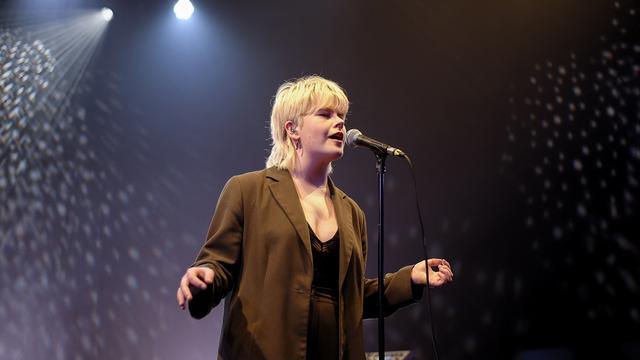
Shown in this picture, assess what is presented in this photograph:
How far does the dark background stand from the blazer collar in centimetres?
151

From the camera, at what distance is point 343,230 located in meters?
2.14

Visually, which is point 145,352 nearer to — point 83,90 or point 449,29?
point 83,90

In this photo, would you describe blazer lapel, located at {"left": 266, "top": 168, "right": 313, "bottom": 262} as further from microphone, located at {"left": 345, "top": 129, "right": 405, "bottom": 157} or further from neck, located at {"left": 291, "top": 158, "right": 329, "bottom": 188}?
microphone, located at {"left": 345, "top": 129, "right": 405, "bottom": 157}

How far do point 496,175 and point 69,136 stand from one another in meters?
3.04

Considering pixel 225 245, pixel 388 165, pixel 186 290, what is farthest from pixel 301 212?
pixel 388 165

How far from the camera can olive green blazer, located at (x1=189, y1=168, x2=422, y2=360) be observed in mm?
1891

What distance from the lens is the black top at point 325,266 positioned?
6.63 feet

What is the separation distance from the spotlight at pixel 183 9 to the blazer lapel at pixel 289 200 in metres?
2.96

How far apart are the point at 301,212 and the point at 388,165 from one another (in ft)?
6.60

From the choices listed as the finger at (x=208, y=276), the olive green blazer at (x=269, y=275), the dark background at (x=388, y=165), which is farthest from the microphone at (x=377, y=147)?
the dark background at (x=388, y=165)

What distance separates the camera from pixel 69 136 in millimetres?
4516

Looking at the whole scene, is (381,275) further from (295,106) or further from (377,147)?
(295,106)

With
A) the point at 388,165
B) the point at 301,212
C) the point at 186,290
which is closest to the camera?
the point at 186,290

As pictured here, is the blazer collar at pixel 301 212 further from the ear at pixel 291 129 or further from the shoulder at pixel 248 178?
the ear at pixel 291 129
